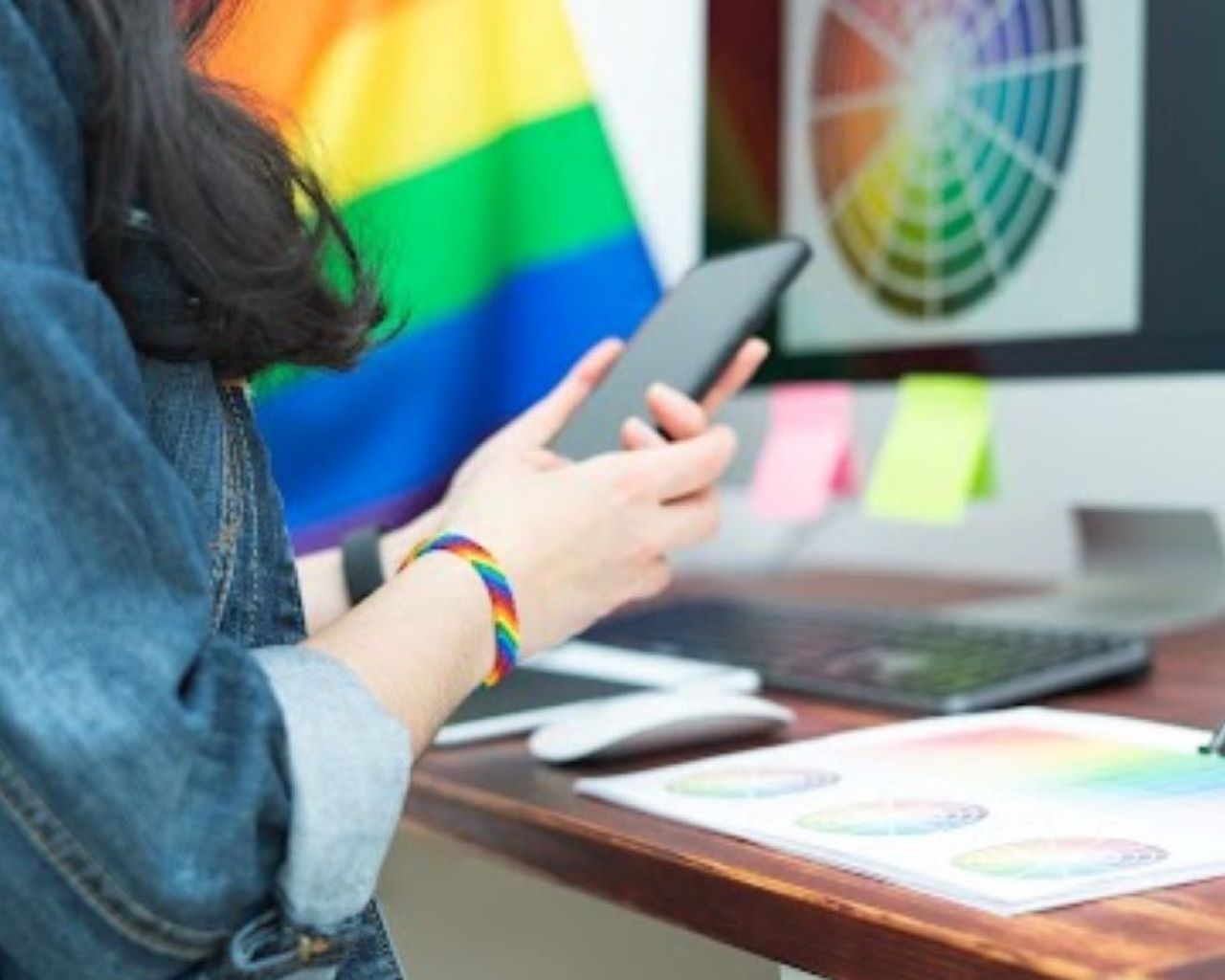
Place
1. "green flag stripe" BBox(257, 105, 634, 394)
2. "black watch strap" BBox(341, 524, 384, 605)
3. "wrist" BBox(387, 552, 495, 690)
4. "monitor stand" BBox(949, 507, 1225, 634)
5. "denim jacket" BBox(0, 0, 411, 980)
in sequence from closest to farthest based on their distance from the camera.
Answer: "denim jacket" BBox(0, 0, 411, 980) → "wrist" BBox(387, 552, 495, 690) → "black watch strap" BBox(341, 524, 384, 605) → "monitor stand" BBox(949, 507, 1225, 634) → "green flag stripe" BBox(257, 105, 634, 394)

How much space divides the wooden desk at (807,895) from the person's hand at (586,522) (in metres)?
0.07

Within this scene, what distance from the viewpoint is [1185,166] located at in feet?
2.88

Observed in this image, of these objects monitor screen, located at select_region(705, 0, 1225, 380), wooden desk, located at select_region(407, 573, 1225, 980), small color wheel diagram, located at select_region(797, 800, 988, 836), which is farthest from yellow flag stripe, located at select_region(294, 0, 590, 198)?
small color wheel diagram, located at select_region(797, 800, 988, 836)

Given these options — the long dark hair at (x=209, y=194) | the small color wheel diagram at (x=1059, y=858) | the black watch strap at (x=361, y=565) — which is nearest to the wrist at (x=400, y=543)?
the black watch strap at (x=361, y=565)

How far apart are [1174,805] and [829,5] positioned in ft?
2.24

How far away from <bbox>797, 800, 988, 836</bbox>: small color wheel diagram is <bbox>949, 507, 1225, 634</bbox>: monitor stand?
1.45 feet

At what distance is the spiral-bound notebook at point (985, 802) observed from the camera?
472mm

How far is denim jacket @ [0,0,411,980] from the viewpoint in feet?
1.35

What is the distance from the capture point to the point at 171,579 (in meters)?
0.43

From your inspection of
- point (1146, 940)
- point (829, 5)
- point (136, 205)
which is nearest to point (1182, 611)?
point (829, 5)

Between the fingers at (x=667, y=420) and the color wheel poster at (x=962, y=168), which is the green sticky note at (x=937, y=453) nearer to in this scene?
the color wheel poster at (x=962, y=168)

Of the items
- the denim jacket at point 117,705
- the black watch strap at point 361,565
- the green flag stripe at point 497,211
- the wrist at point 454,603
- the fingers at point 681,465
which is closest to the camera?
the denim jacket at point 117,705

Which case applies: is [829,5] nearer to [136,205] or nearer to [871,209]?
[871,209]

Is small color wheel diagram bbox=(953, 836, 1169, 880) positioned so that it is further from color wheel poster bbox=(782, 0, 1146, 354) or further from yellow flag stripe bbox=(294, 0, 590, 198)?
yellow flag stripe bbox=(294, 0, 590, 198)
